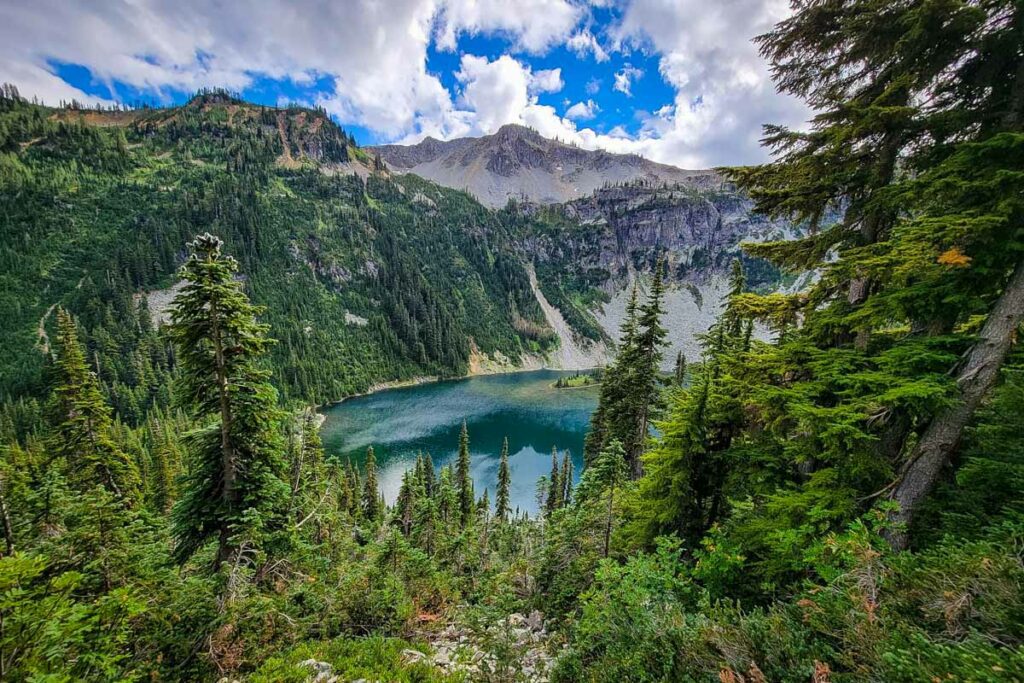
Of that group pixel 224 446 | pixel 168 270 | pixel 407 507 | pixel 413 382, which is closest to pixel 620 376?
pixel 224 446

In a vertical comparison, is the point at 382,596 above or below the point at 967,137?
below

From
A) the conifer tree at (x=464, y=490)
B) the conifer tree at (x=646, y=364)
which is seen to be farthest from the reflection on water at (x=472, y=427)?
the conifer tree at (x=646, y=364)

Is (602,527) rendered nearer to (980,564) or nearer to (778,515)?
(778,515)

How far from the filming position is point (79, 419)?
717 inches

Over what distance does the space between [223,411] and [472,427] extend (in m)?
86.3

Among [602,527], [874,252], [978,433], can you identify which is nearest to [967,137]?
[874,252]

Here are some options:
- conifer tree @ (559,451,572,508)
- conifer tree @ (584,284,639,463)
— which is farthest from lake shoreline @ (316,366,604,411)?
conifer tree @ (584,284,639,463)

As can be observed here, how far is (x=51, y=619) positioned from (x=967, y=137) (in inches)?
560

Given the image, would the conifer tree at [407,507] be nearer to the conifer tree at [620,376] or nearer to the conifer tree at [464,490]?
the conifer tree at [464,490]

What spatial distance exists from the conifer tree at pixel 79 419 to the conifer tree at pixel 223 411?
13.2 metres

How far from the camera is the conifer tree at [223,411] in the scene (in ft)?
30.7

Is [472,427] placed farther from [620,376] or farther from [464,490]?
[620,376]

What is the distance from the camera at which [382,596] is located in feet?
38.0

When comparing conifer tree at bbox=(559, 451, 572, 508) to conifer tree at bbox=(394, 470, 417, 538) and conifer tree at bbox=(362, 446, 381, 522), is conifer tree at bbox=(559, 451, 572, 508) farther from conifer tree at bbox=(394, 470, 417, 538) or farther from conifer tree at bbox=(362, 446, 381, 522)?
conifer tree at bbox=(362, 446, 381, 522)
